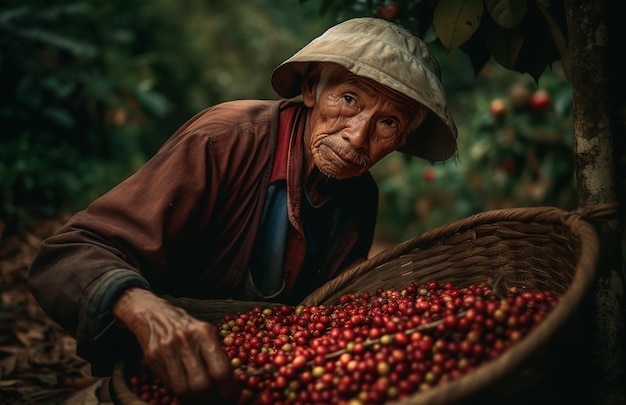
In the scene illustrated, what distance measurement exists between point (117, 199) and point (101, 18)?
5.85m

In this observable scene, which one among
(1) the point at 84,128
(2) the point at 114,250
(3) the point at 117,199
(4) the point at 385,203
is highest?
(3) the point at 117,199

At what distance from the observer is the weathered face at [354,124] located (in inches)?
78.7

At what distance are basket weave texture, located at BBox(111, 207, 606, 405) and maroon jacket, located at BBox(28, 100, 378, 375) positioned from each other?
0.16 metres

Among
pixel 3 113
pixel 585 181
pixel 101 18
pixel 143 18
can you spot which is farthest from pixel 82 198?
pixel 585 181

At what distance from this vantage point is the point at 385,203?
7266 mm

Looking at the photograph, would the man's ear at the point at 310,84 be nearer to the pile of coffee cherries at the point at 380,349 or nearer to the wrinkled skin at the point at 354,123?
the wrinkled skin at the point at 354,123

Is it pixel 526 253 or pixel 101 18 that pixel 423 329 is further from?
pixel 101 18

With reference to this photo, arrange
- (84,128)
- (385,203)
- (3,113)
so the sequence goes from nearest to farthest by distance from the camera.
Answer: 1. (3,113)
2. (84,128)
3. (385,203)

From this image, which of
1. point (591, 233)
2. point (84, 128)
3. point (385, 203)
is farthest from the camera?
point (385, 203)

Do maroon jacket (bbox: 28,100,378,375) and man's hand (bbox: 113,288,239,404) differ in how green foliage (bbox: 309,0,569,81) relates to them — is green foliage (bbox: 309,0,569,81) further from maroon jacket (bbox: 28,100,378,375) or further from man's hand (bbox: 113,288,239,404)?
man's hand (bbox: 113,288,239,404)

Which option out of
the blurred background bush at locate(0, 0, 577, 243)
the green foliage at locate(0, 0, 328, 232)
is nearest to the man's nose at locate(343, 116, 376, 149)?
the blurred background bush at locate(0, 0, 577, 243)

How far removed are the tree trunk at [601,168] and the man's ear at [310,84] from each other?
37.6 inches

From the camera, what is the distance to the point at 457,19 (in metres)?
1.87

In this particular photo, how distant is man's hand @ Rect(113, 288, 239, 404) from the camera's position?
143 centimetres
